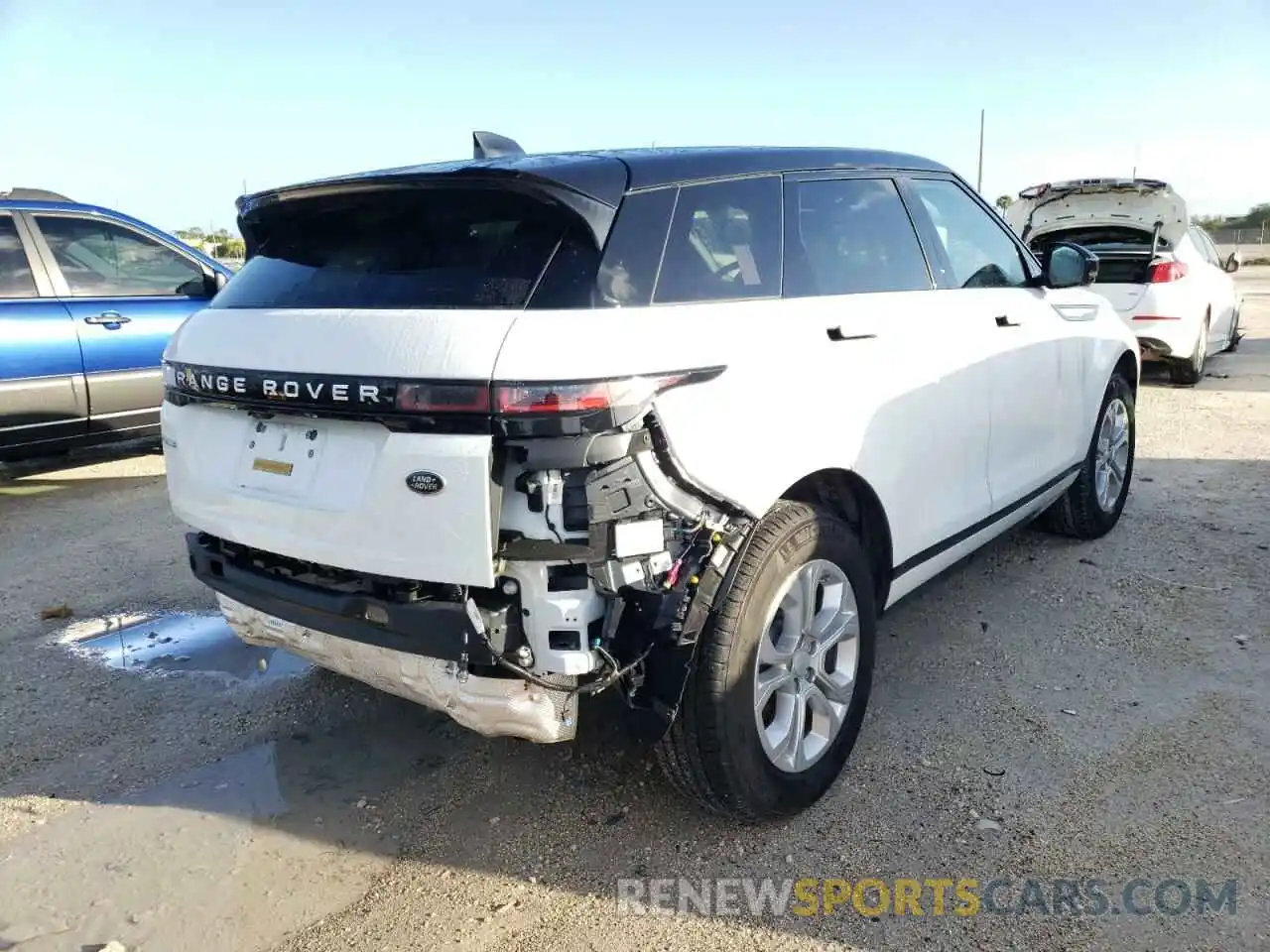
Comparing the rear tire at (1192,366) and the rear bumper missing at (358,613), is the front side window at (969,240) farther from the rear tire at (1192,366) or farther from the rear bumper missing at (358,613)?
the rear tire at (1192,366)

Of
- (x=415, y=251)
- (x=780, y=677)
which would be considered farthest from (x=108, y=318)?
(x=780, y=677)

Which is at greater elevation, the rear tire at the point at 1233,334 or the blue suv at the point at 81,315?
the blue suv at the point at 81,315

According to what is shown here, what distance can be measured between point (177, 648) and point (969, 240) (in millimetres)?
3671

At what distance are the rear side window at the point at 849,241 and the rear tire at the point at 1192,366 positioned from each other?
7472 millimetres

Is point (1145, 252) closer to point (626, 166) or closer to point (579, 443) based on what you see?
point (626, 166)

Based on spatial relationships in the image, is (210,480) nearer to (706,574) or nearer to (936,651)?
(706,574)

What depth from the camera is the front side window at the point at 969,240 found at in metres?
3.69

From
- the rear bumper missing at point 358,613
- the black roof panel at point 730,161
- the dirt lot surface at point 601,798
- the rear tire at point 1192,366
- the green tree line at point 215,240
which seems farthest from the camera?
the green tree line at point 215,240

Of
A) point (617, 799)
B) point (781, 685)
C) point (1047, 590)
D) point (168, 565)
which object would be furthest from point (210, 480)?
point (1047, 590)

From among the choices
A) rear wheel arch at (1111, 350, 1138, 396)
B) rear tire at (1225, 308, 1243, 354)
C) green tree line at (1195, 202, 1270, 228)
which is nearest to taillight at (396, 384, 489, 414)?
rear wheel arch at (1111, 350, 1138, 396)

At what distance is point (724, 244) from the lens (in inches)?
105

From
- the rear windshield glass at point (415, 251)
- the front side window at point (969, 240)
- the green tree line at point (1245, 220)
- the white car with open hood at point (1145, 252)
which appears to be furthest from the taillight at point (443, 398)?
the green tree line at point (1245, 220)

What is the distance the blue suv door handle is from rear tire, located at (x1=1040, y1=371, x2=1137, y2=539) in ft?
19.4

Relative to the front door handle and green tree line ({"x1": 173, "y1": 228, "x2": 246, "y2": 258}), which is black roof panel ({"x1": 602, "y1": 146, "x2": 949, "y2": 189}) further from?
green tree line ({"x1": 173, "y1": 228, "x2": 246, "y2": 258})
